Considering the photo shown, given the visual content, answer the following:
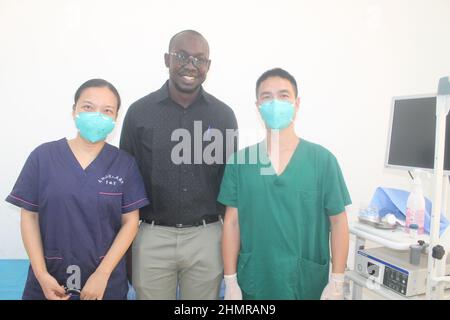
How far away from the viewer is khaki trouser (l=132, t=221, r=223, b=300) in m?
1.47

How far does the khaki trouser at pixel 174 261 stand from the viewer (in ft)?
4.81

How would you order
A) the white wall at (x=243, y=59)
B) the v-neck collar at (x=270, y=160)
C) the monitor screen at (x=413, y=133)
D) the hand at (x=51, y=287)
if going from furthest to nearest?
the white wall at (x=243, y=59)
the monitor screen at (x=413, y=133)
the v-neck collar at (x=270, y=160)
the hand at (x=51, y=287)

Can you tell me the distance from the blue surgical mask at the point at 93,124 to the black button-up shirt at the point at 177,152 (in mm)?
217

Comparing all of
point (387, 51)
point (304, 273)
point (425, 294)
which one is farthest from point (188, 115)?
point (387, 51)

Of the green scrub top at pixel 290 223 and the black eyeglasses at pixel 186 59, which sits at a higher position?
the black eyeglasses at pixel 186 59

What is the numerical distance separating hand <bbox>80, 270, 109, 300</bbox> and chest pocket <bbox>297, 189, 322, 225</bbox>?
0.85m

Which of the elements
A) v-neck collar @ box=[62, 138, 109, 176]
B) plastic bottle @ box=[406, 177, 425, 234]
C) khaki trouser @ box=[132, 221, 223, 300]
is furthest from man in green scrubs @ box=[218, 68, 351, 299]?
v-neck collar @ box=[62, 138, 109, 176]

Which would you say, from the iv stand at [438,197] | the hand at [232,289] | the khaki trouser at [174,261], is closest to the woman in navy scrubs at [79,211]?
the khaki trouser at [174,261]

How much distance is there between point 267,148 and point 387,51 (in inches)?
68.9

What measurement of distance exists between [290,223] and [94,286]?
0.83 meters

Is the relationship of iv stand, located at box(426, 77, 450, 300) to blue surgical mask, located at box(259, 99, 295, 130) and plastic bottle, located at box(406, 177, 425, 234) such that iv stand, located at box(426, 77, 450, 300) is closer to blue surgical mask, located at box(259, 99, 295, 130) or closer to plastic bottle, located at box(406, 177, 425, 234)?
plastic bottle, located at box(406, 177, 425, 234)

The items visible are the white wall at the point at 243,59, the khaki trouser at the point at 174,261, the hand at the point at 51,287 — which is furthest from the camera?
the white wall at the point at 243,59

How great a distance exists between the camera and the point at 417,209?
5.03ft

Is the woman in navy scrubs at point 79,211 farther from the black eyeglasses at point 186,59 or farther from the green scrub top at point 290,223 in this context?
the green scrub top at point 290,223
